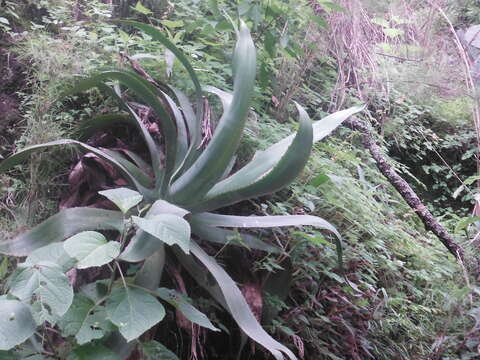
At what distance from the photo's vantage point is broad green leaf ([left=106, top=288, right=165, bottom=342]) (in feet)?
2.74

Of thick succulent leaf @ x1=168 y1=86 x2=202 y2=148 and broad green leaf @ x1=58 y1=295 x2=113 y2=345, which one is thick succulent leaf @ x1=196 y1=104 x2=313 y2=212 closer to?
thick succulent leaf @ x1=168 y1=86 x2=202 y2=148

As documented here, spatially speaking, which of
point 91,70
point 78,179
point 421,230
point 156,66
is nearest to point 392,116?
point 421,230

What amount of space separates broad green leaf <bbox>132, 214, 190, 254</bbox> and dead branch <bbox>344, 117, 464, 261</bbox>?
5.11ft

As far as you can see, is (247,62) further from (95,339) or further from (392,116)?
(392,116)

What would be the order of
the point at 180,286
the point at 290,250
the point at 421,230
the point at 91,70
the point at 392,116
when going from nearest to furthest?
1. the point at 180,286
2. the point at 290,250
3. the point at 91,70
4. the point at 421,230
5. the point at 392,116

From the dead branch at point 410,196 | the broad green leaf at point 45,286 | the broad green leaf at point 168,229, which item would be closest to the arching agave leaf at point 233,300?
the broad green leaf at point 168,229

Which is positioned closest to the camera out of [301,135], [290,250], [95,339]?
[95,339]

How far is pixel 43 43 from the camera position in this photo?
1939 mm

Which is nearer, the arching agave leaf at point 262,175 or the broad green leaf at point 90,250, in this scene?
the broad green leaf at point 90,250

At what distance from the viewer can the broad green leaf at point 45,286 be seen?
812 mm

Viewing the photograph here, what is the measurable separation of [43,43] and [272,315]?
5.17ft

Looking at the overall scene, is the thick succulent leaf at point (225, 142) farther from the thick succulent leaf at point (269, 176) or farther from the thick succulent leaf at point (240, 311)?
the thick succulent leaf at point (240, 311)

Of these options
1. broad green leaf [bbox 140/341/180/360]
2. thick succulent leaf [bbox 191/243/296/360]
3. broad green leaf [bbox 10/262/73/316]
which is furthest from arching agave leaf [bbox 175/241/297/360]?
broad green leaf [bbox 10/262/73/316]

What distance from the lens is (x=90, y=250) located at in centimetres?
88
